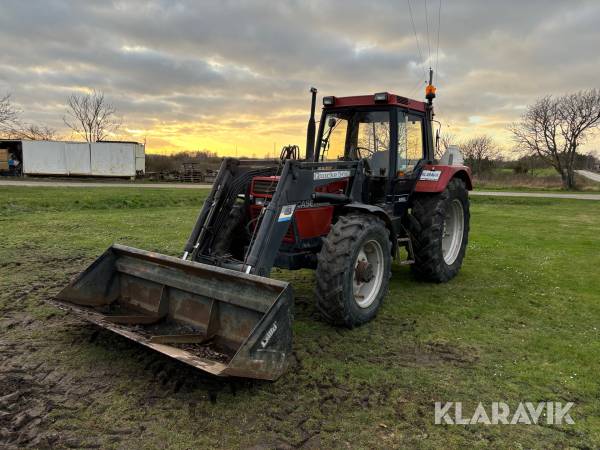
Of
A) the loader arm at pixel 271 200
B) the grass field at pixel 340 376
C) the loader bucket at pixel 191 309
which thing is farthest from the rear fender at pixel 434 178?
the loader bucket at pixel 191 309

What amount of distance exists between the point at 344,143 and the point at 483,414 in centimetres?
396

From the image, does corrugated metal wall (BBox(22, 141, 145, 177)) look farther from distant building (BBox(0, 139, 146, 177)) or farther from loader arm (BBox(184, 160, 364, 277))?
loader arm (BBox(184, 160, 364, 277))

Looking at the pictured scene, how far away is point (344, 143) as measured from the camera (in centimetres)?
638

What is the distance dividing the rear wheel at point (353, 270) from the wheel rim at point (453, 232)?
7.93 ft

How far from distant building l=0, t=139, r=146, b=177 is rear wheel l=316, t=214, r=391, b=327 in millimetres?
29898

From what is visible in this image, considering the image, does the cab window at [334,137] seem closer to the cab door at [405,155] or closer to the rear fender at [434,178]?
the cab door at [405,155]

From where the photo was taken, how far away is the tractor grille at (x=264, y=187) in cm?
512

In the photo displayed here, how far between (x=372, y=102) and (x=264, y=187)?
194 centimetres

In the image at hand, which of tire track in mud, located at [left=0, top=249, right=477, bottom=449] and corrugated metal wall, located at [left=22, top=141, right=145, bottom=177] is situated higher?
corrugated metal wall, located at [left=22, top=141, right=145, bottom=177]

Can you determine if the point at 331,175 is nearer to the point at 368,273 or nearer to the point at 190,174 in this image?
the point at 368,273

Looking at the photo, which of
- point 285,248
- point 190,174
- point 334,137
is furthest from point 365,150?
point 190,174

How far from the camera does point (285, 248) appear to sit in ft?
16.9

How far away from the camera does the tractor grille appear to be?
201 inches

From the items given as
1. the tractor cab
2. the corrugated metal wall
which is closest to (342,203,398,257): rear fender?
the tractor cab
